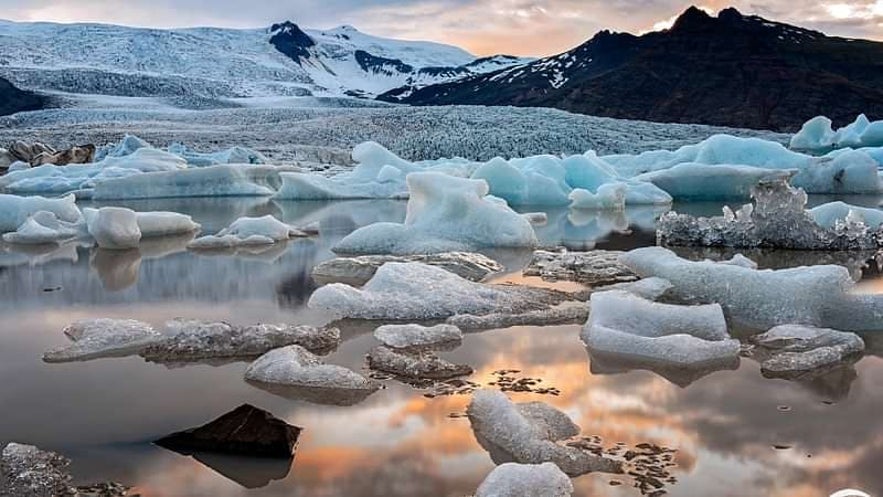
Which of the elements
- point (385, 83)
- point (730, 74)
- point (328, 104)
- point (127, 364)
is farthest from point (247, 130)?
point (385, 83)

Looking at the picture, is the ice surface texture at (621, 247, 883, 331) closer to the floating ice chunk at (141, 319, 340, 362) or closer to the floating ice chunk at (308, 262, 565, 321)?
the floating ice chunk at (308, 262, 565, 321)

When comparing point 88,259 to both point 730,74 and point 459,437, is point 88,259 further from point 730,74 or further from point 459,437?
point 730,74

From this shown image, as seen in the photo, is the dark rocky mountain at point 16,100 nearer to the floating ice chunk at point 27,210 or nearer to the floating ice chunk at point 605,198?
the floating ice chunk at point 27,210

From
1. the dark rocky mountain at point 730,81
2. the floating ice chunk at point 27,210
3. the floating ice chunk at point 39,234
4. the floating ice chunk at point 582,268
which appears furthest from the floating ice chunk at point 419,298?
the dark rocky mountain at point 730,81

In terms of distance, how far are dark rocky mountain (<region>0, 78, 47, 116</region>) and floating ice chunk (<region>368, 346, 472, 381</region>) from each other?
5115 cm

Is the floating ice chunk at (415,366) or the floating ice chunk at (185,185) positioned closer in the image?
the floating ice chunk at (415,366)

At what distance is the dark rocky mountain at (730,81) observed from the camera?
5022 cm

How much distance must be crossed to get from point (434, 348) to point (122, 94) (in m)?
57.1

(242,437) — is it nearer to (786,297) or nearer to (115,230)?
(786,297)

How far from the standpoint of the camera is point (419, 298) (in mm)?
3727

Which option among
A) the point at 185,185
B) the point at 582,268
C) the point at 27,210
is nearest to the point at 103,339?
the point at 582,268

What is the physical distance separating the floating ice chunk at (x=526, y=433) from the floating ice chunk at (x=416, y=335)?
729mm

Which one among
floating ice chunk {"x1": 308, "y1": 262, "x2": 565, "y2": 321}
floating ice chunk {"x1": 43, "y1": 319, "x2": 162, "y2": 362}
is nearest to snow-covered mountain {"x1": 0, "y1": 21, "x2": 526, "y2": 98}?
floating ice chunk {"x1": 308, "y1": 262, "x2": 565, "y2": 321}

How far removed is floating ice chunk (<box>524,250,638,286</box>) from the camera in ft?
14.9
